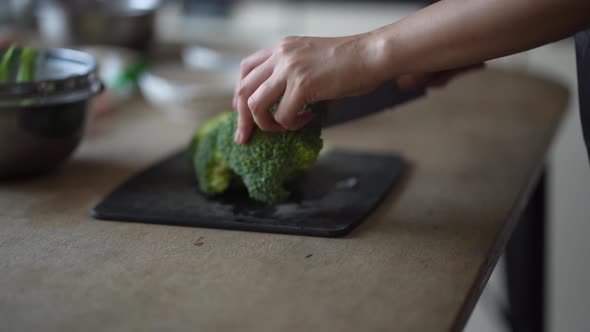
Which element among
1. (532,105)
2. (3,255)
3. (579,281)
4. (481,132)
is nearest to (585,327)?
(579,281)

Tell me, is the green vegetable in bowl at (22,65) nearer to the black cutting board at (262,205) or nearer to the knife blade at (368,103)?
the black cutting board at (262,205)

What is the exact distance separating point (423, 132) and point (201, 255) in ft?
2.34

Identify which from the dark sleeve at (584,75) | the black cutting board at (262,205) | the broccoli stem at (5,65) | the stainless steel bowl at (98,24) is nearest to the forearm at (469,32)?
the dark sleeve at (584,75)

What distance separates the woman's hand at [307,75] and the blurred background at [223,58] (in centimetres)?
46

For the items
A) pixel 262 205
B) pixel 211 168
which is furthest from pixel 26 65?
pixel 262 205

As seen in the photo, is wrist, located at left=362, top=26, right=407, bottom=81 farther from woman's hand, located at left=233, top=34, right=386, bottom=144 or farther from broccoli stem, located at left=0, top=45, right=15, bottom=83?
broccoli stem, located at left=0, top=45, right=15, bottom=83

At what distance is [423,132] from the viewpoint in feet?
4.53

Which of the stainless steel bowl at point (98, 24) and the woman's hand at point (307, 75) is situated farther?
the stainless steel bowl at point (98, 24)

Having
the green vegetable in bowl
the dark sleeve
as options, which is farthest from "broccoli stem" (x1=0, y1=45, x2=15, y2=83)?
the dark sleeve

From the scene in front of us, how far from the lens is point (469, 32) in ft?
2.44

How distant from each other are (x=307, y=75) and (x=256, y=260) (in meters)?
0.23

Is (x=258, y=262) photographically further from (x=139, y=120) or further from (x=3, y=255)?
(x=139, y=120)

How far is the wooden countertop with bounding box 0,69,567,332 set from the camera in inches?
26.5

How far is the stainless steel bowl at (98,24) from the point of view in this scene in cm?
177
